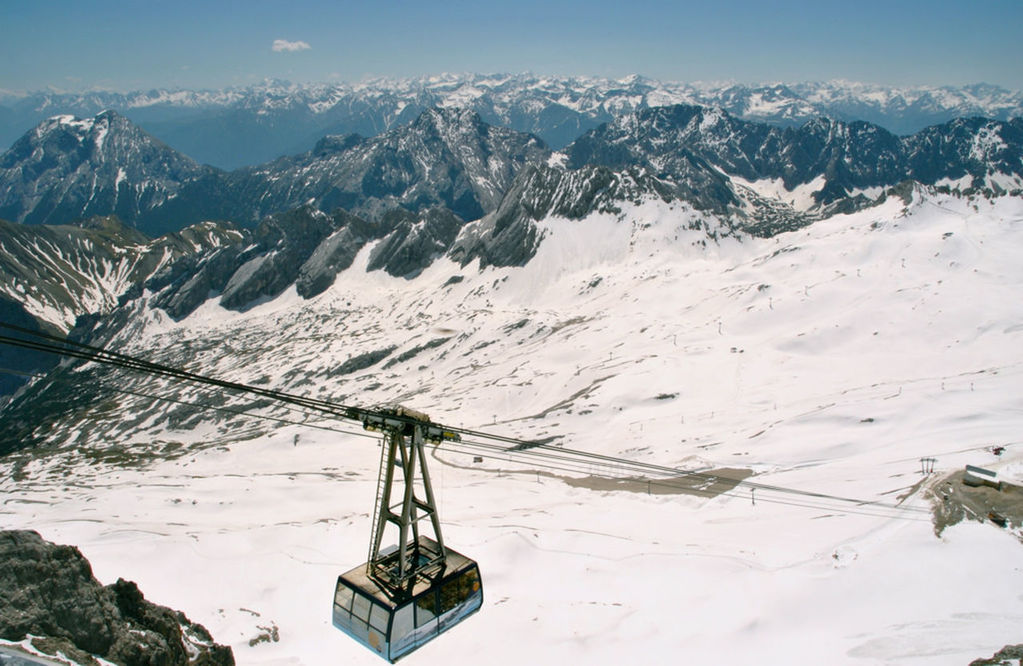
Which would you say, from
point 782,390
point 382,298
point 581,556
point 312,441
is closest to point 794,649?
point 581,556

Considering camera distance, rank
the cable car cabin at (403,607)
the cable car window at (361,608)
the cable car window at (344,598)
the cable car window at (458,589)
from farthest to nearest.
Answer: the cable car window at (458,589) < the cable car window at (344,598) < the cable car window at (361,608) < the cable car cabin at (403,607)

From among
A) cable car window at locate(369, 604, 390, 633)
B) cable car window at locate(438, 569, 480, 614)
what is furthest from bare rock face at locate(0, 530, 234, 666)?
cable car window at locate(438, 569, 480, 614)

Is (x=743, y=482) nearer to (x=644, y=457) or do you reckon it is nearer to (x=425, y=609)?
(x=644, y=457)

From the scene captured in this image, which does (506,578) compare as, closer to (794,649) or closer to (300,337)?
(794,649)

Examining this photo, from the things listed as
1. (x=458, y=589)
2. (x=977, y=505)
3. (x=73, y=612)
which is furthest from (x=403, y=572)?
(x=977, y=505)

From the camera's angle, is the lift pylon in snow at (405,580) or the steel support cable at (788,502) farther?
the steel support cable at (788,502)

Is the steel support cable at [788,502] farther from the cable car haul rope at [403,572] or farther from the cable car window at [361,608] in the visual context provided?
the cable car window at [361,608]

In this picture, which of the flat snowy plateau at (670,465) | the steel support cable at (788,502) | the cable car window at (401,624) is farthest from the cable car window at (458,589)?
the steel support cable at (788,502)
